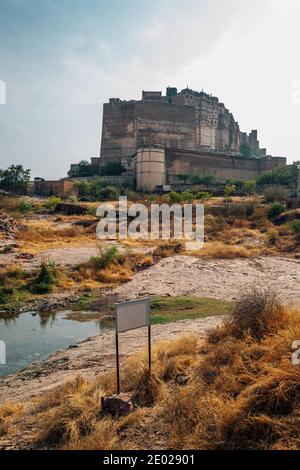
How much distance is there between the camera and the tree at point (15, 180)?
90.8 ft

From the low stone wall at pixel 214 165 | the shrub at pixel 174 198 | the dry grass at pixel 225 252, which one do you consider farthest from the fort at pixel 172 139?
the dry grass at pixel 225 252

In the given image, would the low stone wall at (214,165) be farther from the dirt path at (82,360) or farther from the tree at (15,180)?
the dirt path at (82,360)

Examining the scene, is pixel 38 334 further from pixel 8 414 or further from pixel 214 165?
pixel 214 165

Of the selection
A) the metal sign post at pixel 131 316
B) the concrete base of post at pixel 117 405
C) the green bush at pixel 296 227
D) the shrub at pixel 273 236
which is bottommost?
the concrete base of post at pixel 117 405

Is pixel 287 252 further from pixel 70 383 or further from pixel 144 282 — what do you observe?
pixel 70 383

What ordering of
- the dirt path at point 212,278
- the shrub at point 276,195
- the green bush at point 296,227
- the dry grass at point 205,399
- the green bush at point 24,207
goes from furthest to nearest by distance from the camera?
the green bush at point 24,207 → the shrub at point 276,195 → the green bush at point 296,227 → the dirt path at point 212,278 → the dry grass at point 205,399

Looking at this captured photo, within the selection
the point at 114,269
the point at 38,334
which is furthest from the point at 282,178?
the point at 38,334

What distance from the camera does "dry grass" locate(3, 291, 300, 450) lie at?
3082mm

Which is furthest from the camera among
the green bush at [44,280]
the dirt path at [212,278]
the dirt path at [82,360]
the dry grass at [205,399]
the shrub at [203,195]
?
the shrub at [203,195]

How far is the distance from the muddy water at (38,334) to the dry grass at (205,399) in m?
2.38

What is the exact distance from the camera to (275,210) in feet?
63.9

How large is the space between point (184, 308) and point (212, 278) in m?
2.98

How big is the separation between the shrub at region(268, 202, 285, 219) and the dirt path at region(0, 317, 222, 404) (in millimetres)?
13117
